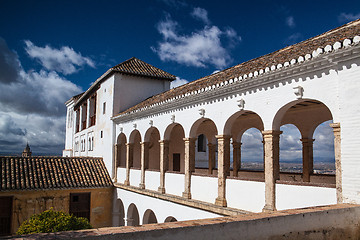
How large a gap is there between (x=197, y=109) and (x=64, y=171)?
963cm

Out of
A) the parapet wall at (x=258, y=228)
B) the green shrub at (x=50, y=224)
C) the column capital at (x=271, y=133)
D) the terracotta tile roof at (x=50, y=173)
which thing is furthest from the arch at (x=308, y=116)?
the terracotta tile roof at (x=50, y=173)

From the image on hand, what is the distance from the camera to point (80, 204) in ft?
56.5

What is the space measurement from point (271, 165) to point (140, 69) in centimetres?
1377

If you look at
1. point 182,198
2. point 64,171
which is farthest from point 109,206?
point 182,198

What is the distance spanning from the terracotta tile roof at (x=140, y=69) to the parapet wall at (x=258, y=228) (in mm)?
15940

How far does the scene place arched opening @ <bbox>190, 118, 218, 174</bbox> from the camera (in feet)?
39.0

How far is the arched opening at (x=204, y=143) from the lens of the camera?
11.9 m

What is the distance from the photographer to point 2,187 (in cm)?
1498

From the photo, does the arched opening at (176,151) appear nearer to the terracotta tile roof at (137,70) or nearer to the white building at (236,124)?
the white building at (236,124)

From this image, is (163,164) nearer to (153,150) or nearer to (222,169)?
(222,169)

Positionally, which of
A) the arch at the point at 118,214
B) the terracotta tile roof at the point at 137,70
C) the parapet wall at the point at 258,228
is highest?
the terracotta tile roof at the point at 137,70

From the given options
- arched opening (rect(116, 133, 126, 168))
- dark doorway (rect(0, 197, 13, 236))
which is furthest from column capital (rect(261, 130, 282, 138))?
dark doorway (rect(0, 197, 13, 236))

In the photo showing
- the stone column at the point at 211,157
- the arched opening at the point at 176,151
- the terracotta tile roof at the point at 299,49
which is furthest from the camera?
the arched opening at the point at 176,151

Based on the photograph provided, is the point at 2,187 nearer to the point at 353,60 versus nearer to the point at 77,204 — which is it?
the point at 77,204
